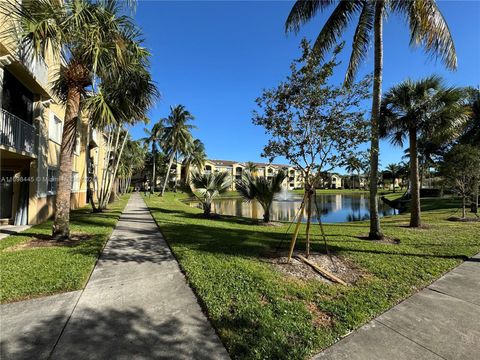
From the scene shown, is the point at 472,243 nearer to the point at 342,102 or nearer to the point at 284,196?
the point at 342,102

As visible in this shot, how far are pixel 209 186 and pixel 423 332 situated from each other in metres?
12.7

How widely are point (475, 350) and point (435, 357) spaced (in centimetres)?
54

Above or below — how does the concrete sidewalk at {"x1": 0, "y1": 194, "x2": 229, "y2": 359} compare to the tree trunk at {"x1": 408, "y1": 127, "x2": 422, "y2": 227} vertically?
below

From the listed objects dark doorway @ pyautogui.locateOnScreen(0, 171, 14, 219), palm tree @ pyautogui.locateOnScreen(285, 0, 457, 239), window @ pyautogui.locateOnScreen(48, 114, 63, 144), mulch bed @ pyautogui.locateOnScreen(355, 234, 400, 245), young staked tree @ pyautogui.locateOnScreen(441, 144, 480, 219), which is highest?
palm tree @ pyautogui.locateOnScreen(285, 0, 457, 239)

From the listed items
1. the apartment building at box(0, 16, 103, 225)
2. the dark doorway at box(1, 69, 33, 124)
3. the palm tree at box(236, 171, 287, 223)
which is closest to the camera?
the apartment building at box(0, 16, 103, 225)

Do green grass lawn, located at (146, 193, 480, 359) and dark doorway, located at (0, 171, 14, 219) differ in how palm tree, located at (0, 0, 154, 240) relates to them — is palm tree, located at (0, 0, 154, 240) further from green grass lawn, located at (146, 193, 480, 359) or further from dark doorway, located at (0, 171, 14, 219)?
dark doorway, located at (0, 171, 14, 219)

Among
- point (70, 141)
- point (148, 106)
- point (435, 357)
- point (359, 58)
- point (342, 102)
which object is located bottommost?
point (435, 357)

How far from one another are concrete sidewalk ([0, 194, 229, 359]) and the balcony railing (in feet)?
22.6

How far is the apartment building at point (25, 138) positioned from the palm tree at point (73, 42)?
2031 millimetres

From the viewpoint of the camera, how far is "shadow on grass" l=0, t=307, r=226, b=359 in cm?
277

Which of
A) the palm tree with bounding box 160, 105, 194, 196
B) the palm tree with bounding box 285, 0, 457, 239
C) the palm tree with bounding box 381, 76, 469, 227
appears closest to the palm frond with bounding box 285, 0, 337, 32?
the palm tree with bounding box 285, 0, 457, 239

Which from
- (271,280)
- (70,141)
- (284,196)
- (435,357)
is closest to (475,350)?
(435,357)

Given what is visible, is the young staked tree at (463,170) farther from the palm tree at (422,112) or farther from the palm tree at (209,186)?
the palm tree at (209,186)

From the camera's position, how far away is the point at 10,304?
12.5 ft
